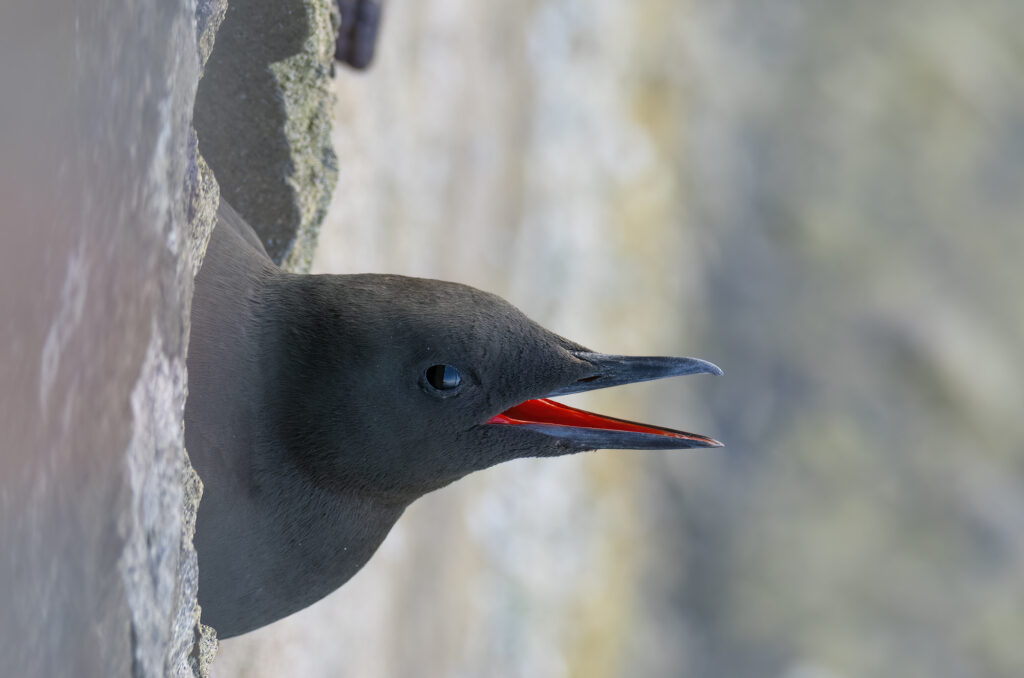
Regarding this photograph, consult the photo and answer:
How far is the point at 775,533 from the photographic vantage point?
6336 millimetres

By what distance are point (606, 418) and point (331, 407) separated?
461mm

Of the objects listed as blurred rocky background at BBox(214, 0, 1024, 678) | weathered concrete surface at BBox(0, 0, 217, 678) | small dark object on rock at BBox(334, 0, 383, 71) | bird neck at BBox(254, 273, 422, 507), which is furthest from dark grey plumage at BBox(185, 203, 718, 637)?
blurred rocky background at BBox(214, 0, 1024, 678)

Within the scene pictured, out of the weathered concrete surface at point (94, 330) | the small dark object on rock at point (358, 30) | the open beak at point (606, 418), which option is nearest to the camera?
the weathered concrete surface at point (94, 330)

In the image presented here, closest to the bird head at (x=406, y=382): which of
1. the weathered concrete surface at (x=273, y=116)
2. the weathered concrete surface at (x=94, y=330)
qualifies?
the weathered concrete surface at (x=94, y=330)

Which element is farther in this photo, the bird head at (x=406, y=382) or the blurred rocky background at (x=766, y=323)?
the blurred rocky background at (x=766, y=323)

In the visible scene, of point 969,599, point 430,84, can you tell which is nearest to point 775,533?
point 969,599

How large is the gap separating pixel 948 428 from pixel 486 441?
5.39m

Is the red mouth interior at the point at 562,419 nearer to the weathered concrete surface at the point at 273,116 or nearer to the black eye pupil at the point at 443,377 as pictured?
the black eye pupil at the point at 443,377

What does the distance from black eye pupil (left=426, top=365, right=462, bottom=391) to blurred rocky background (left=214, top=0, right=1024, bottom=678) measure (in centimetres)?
302

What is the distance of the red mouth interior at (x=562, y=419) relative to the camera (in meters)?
1.87

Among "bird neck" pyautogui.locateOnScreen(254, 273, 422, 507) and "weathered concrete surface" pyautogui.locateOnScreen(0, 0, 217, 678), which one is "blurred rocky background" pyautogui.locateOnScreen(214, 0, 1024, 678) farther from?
"weathered concrete surface" pyautogui.locateOnScreen(0, 0, 217, 678)

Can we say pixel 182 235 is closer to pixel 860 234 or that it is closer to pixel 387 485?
pixel 387 485

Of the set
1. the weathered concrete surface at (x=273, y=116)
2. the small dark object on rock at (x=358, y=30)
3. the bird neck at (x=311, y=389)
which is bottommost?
the bird neck at (x=311, y=389)

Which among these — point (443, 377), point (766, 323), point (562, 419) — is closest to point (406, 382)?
point (443, 377)
